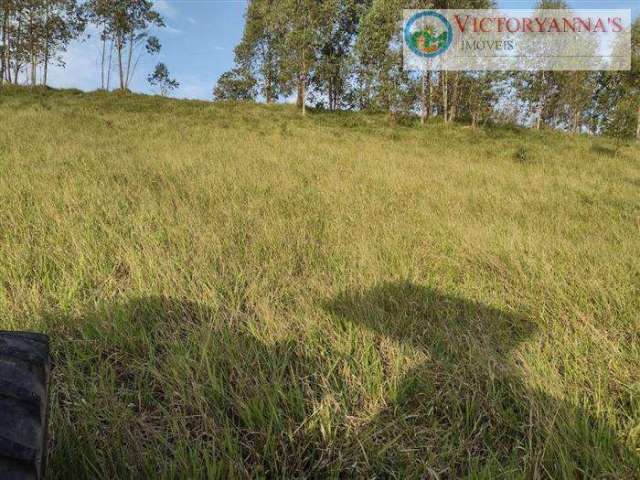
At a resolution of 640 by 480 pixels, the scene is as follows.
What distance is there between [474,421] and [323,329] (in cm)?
81

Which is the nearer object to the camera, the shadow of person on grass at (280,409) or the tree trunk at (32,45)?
the shadow of person on grass at (280,409)

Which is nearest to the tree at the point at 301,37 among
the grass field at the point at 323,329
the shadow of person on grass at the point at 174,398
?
the grass field at the point at 323,329

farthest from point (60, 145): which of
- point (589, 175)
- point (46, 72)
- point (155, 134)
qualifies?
point (46, 72)

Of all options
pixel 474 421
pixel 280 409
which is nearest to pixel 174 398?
pixel 280 409

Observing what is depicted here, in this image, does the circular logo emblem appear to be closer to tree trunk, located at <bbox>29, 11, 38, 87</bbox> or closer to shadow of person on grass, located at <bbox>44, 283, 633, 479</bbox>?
shadow of person on grass, located at <bbox>44, 283, 633, 479</bbox>

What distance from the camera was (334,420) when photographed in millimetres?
1383

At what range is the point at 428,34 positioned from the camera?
1948 cm

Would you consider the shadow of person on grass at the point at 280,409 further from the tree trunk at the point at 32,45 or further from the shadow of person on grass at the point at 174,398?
the tree trunk at the point at 32,45

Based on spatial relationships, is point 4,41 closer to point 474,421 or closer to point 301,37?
point 301,37

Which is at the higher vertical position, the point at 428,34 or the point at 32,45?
the point at 32,45

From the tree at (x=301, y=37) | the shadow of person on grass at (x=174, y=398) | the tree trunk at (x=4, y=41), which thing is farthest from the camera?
the tree trunk at (x=4, y=41)

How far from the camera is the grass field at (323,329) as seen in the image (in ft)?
4.14

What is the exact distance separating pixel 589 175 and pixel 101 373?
397 inches

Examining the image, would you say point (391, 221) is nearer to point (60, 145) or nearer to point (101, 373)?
point (101, 373)
